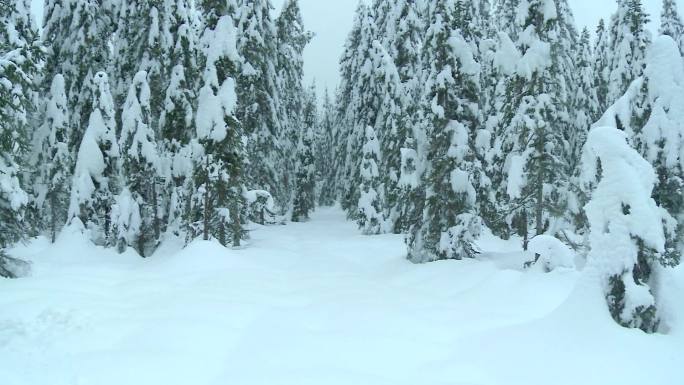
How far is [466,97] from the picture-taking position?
15.4 metres

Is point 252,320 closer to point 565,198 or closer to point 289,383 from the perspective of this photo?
point 289,383

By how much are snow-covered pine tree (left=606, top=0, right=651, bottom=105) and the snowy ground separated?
16640 millimetres

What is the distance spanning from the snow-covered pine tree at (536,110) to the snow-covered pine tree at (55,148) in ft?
55.7

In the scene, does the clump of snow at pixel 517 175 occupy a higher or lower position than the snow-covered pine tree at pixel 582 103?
lower

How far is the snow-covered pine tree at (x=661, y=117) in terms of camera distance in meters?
9.20

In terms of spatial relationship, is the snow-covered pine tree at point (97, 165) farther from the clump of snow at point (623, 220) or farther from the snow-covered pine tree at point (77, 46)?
the clump of snow at point (623, 220)

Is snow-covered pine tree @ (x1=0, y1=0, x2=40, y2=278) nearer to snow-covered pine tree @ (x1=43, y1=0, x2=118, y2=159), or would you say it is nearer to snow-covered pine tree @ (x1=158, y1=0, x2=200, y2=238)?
snow-covered pine tree @ (x1=158, y1=0, x2=200, y2=238)

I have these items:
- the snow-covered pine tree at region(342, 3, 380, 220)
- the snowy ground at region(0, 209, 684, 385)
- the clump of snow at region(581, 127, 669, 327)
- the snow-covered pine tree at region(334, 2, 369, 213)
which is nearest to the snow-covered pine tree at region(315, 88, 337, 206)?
the snow-covered pine tree at region(334, 2, 369, 213)

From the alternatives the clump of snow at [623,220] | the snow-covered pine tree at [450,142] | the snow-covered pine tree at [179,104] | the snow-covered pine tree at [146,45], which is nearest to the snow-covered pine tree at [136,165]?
the snow-covered pine tree at [179,104]

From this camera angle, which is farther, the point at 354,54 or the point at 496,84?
the point at 354,54

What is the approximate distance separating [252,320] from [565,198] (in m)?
10.4

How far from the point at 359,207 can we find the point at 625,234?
2086 cm

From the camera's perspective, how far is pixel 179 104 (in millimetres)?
18234

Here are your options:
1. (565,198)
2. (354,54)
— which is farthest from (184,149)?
(354,54)
